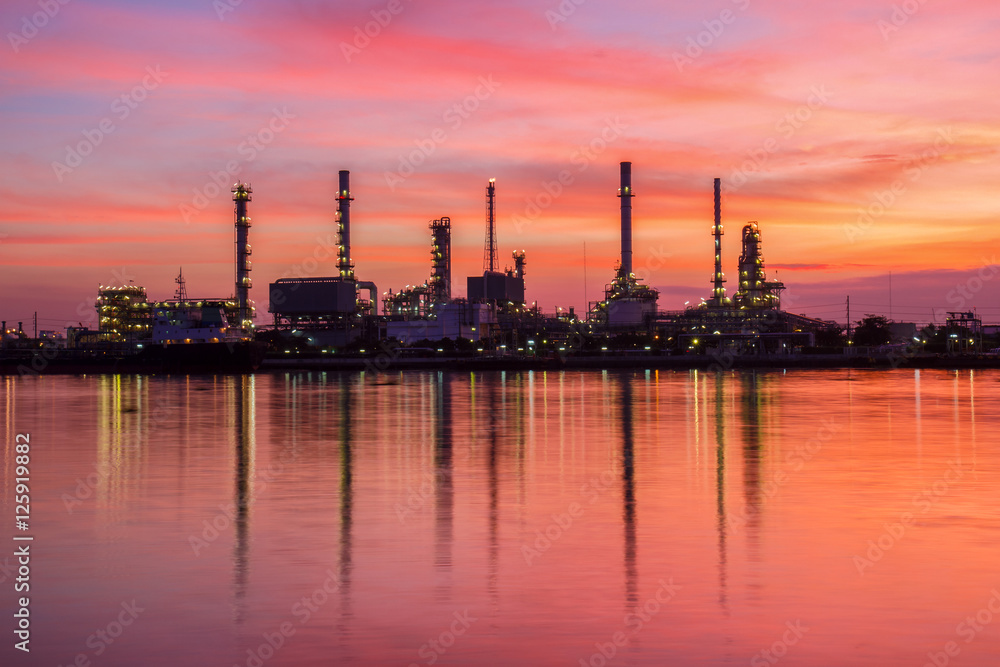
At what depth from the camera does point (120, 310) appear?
140500 mm

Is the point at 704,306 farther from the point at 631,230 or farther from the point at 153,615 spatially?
the point at 153,615

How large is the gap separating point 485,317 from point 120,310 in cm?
4951

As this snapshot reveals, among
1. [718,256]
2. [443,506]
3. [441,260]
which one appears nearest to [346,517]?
[443,506]

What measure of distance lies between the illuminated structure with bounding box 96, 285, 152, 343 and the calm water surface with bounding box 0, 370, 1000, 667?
112m

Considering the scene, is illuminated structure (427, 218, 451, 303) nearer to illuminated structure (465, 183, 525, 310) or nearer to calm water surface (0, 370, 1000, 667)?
illuminated structure (465, 183, 525, 310)

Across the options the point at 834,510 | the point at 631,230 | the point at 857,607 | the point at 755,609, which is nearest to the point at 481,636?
the point at 755,609

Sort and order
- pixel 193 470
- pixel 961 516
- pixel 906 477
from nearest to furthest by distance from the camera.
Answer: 1. pixel 961 516
2. pixel 906 477
3. pixel 193 470

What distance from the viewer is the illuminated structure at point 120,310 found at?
138 m

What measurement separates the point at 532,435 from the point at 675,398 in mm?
24229

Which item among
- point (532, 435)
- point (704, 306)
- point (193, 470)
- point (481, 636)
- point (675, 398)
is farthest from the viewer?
point (704, 306)

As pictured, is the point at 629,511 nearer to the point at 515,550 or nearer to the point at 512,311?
the point at 515,550

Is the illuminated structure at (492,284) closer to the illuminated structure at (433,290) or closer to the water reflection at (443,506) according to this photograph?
the illuminated structure at (433,290)

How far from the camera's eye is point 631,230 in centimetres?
13188

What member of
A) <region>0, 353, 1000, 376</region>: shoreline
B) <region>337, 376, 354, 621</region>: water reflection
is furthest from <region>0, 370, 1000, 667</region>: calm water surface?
<region>0, 353, 1000, 376</region>: shoreline
